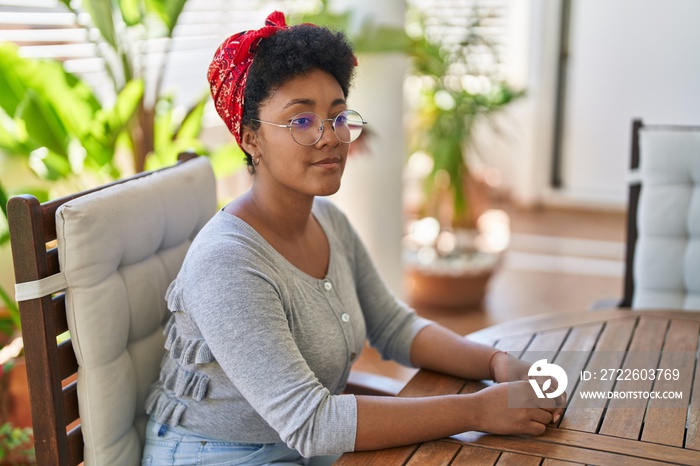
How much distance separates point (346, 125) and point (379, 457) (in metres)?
0.62

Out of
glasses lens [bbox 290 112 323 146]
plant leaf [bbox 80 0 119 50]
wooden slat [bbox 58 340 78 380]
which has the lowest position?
wooden slat [bbox 58 340 78 380]

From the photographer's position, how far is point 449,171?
3969 millimetres

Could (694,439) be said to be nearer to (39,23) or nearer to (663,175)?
(663,175)

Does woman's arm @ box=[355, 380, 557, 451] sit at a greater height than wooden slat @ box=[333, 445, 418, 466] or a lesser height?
greater

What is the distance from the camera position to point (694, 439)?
1.25 metres

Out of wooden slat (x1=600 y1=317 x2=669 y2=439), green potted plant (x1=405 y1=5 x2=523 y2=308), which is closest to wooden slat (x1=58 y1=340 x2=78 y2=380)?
wooden slat (x1=600 y1=317 x2=669 y2=439)

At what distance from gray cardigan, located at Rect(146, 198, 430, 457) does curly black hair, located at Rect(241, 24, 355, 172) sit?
0.75 ft

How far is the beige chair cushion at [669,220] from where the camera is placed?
2143mm

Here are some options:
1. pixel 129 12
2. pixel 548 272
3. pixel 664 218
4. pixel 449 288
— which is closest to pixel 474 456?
pixel 664 218

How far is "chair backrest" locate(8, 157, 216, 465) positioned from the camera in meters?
1.25

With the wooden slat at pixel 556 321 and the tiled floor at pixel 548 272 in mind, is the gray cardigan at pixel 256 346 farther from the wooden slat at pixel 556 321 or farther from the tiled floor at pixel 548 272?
the tiled floor at pixel 548 272

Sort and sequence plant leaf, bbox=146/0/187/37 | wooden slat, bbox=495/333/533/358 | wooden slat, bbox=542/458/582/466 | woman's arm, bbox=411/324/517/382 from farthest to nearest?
plant leaf, bbox=146/0/187/37 < wooden slat, bbox=495/333/533/358 < woman's arm, bbox=411/324/517/382 < wooden slat, bbox=542/458/582/466

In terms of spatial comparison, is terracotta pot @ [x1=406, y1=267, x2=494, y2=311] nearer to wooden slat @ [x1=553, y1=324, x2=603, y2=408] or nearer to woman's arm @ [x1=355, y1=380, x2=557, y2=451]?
wooden slat @ [x1=553, y1=324, x2=603, y2=408]

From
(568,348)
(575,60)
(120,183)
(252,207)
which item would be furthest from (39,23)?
(575,60)
